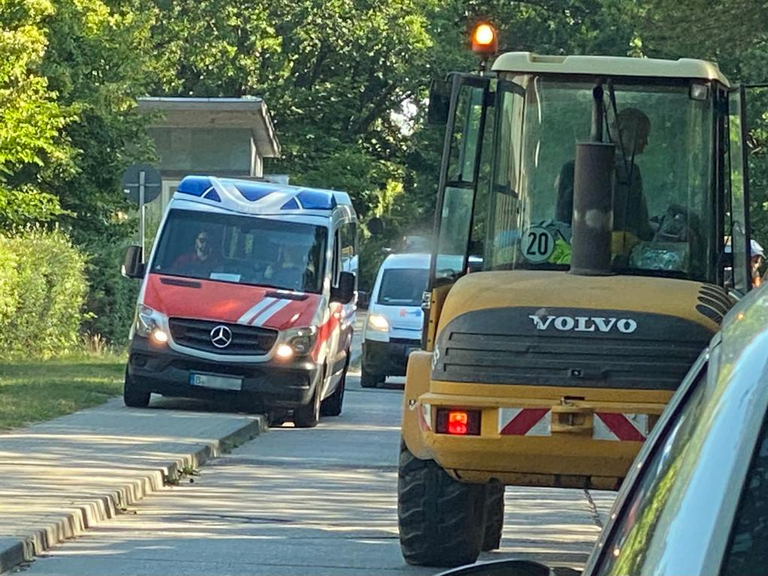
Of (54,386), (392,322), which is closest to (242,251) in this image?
(54,386)

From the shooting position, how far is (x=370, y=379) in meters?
26.2

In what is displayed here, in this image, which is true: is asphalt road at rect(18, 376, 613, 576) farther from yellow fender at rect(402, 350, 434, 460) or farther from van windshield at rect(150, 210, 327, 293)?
van windshield at rect(150, 210, 327, 293)

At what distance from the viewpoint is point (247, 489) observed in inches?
499

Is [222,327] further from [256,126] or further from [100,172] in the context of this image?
[256,126]

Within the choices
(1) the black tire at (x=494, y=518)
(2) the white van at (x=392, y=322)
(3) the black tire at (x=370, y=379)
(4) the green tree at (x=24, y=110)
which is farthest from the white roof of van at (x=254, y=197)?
(1) the black tire at (x=494, y=518)

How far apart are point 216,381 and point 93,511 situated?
751 centimetres

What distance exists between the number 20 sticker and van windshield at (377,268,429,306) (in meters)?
17.1

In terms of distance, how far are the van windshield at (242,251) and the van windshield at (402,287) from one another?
6.96 meters

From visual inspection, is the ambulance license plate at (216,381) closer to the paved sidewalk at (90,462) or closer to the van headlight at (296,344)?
the paved sidewalk at (90,462)

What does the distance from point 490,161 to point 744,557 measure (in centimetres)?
700

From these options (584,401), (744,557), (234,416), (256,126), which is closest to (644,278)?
(584,401)

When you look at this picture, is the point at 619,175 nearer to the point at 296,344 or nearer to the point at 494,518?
the point at 494,518

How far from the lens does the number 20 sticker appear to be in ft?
29.0

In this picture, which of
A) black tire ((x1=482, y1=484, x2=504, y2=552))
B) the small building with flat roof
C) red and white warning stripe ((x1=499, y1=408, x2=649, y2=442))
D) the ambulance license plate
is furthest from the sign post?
the small building with flat roof
